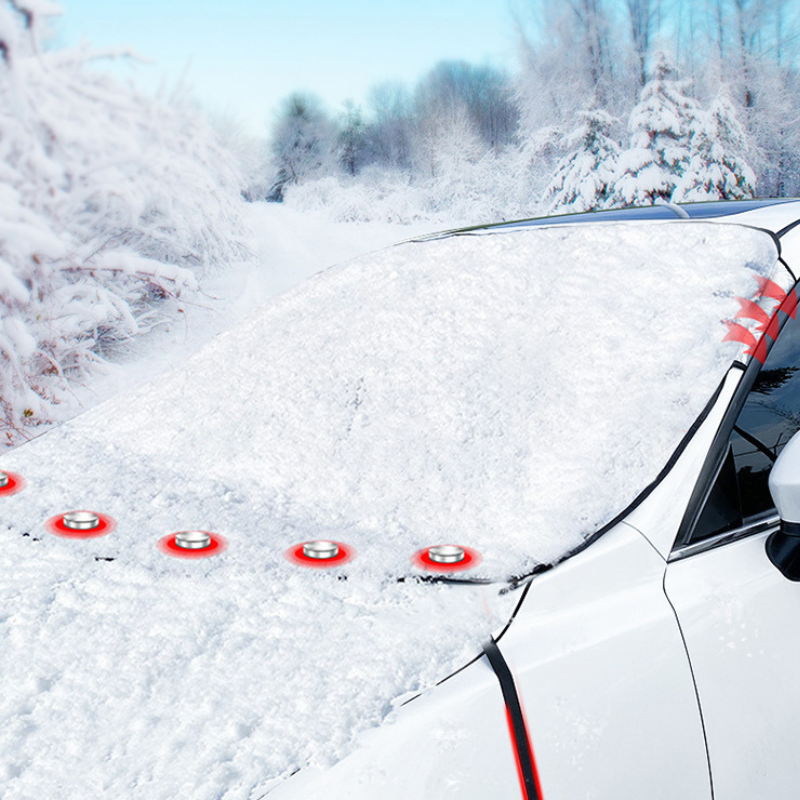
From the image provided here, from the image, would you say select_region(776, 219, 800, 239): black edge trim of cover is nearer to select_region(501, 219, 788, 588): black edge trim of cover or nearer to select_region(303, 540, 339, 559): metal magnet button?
select_region(501, 219, 788, 588): black edge trim of cover

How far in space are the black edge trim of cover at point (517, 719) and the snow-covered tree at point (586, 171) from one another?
552 inches

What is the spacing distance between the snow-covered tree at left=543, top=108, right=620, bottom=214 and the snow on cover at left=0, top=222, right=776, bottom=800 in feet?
43.0

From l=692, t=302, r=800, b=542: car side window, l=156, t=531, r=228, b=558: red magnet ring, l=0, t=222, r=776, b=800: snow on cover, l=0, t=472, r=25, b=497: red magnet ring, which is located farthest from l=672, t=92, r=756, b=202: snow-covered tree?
l=156, t=531, r=228, b=558: red magnet ring

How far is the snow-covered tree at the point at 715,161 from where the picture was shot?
14.1 meters

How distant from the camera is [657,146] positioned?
14.4 metres

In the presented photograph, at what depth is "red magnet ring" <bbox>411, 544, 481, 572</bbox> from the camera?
3.99 ft

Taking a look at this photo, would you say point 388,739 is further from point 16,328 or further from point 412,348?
point 16,328

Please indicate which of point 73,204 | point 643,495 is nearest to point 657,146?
point 73,204

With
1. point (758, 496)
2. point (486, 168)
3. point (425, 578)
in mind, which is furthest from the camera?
point (486, 168)

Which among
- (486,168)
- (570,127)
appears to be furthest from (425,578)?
(486,168)

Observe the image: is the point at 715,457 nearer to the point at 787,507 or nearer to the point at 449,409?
the point at 787,507

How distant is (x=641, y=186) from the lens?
1384cm

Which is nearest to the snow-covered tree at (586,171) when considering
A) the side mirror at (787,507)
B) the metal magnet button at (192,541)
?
the side mirror at (787,507)

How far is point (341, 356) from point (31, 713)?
106cm
